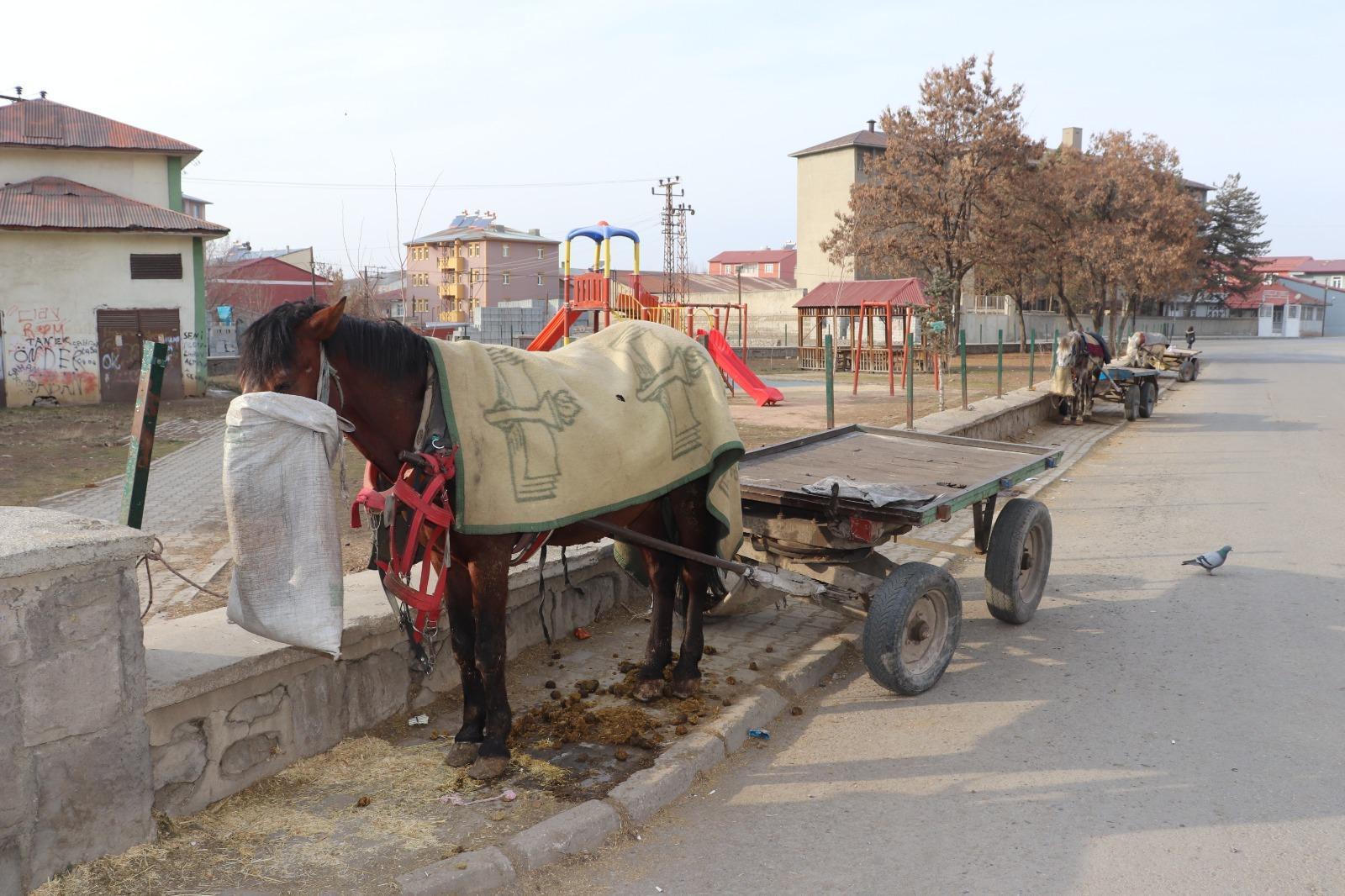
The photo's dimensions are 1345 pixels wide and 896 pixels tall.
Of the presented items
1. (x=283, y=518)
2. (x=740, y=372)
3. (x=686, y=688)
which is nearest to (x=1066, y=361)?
(x=740, y=372)

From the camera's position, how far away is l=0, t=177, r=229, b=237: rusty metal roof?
770 inches

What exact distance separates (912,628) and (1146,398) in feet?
53.7

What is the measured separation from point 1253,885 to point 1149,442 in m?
14.0

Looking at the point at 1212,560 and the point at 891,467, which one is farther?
the point at 1212,560

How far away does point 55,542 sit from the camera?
294cm

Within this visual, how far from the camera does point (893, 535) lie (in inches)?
Result: 220

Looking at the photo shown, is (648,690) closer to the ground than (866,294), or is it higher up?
closer to the ground

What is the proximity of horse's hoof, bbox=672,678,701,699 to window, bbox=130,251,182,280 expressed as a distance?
788 inches

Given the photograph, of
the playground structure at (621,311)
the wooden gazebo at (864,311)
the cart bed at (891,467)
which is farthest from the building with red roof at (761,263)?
the cart bed at (891,467)

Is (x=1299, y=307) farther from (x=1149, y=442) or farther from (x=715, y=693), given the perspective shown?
(x=715, y=693)

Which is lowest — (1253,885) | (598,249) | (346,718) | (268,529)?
(1253,885)

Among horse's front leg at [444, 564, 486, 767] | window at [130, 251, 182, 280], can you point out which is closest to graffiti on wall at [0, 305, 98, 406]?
window at [130, 251, 182, 280]

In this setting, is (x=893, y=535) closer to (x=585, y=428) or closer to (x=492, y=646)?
(x=585, y=428)

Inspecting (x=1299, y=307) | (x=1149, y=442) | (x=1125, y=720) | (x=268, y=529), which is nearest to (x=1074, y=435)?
(x=1149, y=442)
